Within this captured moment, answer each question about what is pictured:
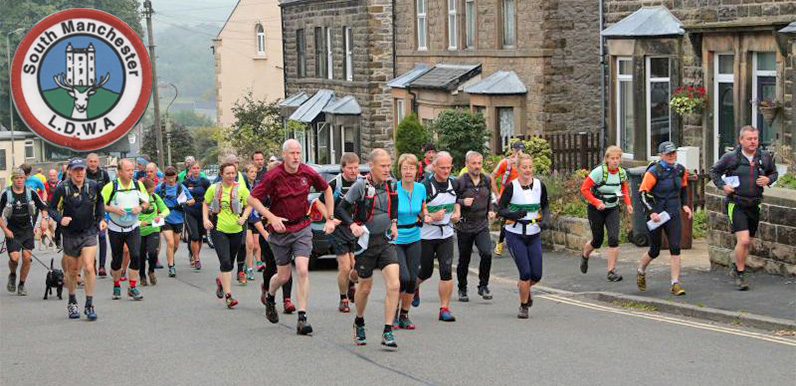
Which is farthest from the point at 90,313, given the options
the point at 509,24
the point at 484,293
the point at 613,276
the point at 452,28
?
the point at 452,28

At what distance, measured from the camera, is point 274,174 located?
441 inches

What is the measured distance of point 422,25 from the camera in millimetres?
35156

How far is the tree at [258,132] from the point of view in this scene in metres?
47.5

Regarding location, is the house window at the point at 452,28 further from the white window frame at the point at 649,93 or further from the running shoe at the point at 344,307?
the running shoe at the point at 344,307

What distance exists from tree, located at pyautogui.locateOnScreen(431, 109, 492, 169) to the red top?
16264 millimetres

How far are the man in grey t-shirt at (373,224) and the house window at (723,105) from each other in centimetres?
1237

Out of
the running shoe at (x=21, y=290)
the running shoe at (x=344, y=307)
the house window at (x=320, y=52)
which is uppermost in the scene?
the house window at (x=320, y=52)

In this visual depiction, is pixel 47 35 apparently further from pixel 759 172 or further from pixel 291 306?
pixel 759 172

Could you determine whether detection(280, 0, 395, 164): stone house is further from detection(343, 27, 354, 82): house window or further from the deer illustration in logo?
the deer illustration in logo

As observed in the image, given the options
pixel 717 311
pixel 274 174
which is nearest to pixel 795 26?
pixel 717 311

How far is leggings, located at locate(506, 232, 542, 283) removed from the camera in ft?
39.8

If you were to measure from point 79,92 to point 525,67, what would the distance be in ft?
79.9

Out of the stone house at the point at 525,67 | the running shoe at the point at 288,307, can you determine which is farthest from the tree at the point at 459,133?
the running shoe at the point at 288,307

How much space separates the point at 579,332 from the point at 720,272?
408 centimetres
